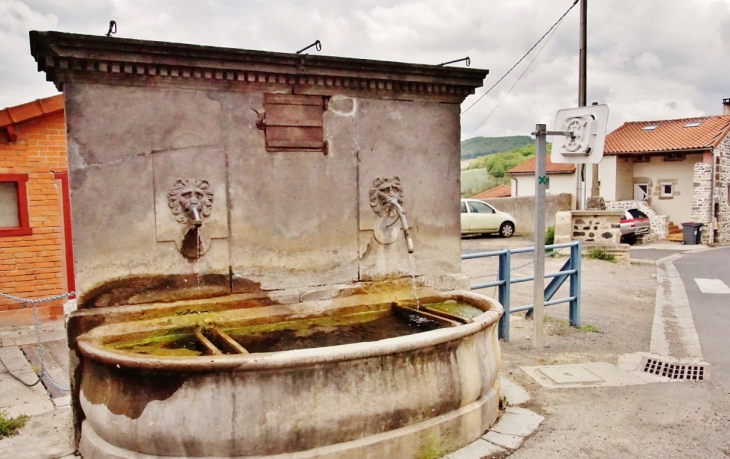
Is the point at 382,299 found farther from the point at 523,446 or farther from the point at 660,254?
the point at 660,254

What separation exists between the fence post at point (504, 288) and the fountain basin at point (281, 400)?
8.92 feet

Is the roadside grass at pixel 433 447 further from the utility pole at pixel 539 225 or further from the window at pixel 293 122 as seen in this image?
the utility pole at pixel 539 225

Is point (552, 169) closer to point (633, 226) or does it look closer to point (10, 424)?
point (633, 226)

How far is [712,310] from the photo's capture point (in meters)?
9.03

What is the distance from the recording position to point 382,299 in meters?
5.02

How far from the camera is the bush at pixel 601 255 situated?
14.3 meters

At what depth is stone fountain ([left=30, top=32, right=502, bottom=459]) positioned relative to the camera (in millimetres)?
3248

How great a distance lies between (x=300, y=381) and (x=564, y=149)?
4321 mm

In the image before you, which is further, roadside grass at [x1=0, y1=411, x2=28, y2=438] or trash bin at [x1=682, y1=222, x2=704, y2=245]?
trash bin at [x1=682, y1=222, x2=704, y2=245]

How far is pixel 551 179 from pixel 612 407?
1143 inches

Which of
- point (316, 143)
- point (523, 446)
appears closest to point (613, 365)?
point (523, 446)

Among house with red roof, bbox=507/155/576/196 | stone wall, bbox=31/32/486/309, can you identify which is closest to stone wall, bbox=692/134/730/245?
house with red roof, bbox=507/155/576/196

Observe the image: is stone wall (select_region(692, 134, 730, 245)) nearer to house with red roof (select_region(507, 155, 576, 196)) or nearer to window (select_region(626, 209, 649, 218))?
window (select_region(626, 209, 649, 218))

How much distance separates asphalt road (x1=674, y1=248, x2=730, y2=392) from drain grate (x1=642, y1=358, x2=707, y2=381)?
13 centimetres
